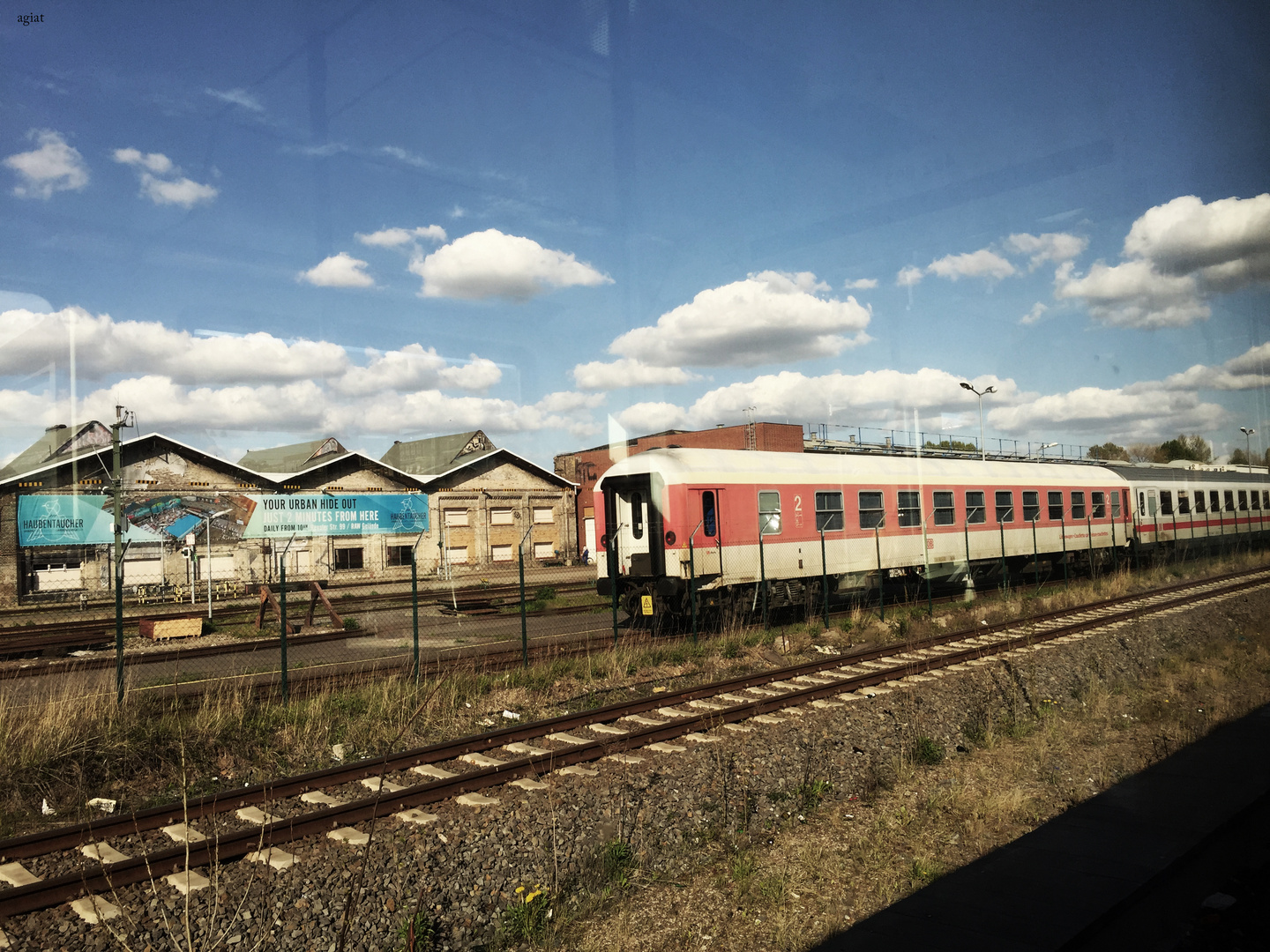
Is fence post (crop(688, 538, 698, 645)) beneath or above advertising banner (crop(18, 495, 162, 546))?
beneath

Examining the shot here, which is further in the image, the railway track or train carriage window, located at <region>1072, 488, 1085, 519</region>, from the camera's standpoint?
train carriage window, located at <region>1072, 488, 1085, 519</region>

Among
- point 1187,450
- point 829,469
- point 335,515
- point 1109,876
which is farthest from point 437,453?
point 1109,876

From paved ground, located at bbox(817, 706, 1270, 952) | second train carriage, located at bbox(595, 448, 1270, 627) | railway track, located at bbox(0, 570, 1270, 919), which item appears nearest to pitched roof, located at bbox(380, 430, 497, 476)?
second train carriage, located at bbox(595, 448, 1270, 627)

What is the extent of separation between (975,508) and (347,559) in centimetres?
2447

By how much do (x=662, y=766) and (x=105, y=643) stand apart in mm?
15833

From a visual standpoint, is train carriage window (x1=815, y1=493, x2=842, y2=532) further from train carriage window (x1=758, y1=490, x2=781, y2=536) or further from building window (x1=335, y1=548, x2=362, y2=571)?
building window (x1=335, y1=548, x2=362, y2=571)

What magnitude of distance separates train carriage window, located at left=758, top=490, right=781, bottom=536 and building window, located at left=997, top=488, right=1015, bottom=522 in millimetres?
8112

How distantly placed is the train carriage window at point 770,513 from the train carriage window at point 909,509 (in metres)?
3.84

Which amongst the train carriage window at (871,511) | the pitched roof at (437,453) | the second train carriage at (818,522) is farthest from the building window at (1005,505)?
the pitched roof at (437,453)

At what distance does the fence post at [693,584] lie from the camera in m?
13.5

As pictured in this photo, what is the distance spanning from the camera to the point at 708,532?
14758 mm

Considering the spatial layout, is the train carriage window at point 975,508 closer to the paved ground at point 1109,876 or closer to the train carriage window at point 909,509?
the train carriage window at point 909,509

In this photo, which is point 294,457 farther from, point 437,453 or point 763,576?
point 763,576

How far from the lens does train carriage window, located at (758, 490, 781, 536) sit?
15594 mm
